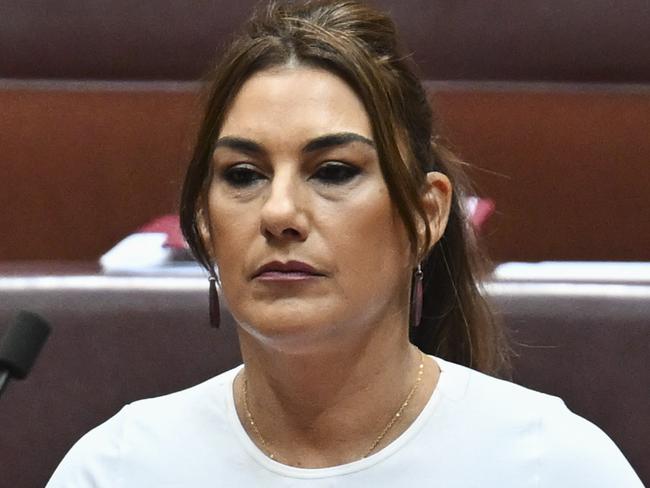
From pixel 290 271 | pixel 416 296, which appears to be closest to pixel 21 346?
pixel 290 271

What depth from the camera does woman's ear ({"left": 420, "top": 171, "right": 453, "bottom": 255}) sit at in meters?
0.63

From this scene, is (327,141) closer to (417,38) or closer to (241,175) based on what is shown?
(241,175)

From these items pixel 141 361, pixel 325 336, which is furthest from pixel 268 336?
pixel 141 361

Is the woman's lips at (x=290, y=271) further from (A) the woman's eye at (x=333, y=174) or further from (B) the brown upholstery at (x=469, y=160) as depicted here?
(B) the brown upholstery at (x=469, y=160)

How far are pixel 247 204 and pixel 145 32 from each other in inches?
22.5

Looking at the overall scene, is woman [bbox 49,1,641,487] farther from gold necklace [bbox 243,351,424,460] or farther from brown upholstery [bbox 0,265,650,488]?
brown upholstery [bbox 0,265,650,488]

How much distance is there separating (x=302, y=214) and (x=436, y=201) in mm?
107

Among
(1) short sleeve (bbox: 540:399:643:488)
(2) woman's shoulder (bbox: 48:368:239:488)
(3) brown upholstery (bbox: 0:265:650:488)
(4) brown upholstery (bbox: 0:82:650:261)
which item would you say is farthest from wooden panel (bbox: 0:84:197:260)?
(1) short sleeve (bbox: 540:399:643:488)

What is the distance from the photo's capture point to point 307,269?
1.82 feet

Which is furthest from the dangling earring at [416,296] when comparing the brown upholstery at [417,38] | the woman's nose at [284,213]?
the brown upholstery at [417,38]

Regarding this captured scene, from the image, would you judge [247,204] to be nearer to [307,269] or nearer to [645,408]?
[307,269]

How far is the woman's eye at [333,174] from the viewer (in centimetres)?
58

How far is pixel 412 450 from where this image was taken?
61 centimetres

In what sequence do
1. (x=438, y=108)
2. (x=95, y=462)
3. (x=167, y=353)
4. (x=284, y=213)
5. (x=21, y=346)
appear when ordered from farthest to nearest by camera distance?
(x=438, y=108) → (x=167, y=353) → (x=95, y=462) → (x=284, y=213) → (x=21, y=346)
